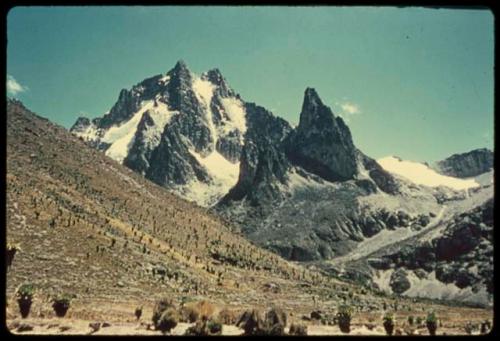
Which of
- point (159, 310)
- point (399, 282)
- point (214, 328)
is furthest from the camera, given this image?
point (399, 282)

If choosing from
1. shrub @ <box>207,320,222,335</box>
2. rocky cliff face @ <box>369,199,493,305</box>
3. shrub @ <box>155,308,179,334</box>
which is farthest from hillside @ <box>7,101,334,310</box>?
rocky cliff face @ <box>369,199,493,305</box>

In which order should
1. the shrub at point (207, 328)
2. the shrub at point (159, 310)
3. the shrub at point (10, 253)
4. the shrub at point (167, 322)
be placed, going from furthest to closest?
1. the shrub at point (10, 253)
2. the shrub at point (159, 310)
3. the shrub at point (167, 322)
4. the shrub at point (207, 328)

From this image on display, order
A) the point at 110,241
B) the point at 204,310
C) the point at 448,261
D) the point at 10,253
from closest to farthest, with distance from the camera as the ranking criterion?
the point at 204,310 → the point at 10,253 → the point at 110,241 → the point at 448,261

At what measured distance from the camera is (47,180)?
183 feet

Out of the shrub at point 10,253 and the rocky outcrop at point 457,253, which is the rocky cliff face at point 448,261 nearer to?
the rocky outcrop at point 457,253

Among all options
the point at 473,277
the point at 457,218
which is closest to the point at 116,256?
the point at 473,277

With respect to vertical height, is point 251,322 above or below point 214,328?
above

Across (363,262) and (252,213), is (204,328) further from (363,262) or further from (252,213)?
(252,213)

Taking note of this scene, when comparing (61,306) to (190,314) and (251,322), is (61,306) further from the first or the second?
(251,322)

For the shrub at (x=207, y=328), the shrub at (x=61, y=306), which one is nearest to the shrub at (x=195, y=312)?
the shrub at (x=207, y=328)

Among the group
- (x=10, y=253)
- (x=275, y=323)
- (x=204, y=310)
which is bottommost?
(x=275, y=323)

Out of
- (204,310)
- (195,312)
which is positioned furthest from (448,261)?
(195,312)

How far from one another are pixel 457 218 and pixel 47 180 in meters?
139

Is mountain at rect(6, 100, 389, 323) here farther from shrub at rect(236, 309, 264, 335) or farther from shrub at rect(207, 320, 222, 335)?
shrub at rect(207, 320, 222, 335)
